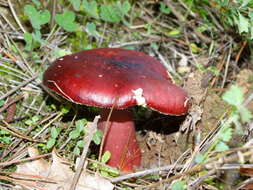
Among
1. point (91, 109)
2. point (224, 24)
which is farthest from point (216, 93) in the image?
point (91, 109)

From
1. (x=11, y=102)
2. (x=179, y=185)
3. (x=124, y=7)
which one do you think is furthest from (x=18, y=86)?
(x=179, y=185)

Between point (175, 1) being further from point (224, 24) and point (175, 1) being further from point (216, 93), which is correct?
point (216, 93)

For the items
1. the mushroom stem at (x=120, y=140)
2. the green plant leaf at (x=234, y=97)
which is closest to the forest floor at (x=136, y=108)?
the green plant leaf at (x=234, y=97)

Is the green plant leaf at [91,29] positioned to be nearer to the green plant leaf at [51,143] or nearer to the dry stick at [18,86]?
the dry stick at [18,86]

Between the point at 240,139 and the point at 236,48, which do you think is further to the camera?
the point at 236,48

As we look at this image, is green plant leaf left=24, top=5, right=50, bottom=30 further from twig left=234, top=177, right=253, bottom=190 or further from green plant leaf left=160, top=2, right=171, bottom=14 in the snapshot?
twig left=234, top=177, right=253, bottom=190

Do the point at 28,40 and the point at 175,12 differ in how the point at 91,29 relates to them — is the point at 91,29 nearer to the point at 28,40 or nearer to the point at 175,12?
the point at 28,40
